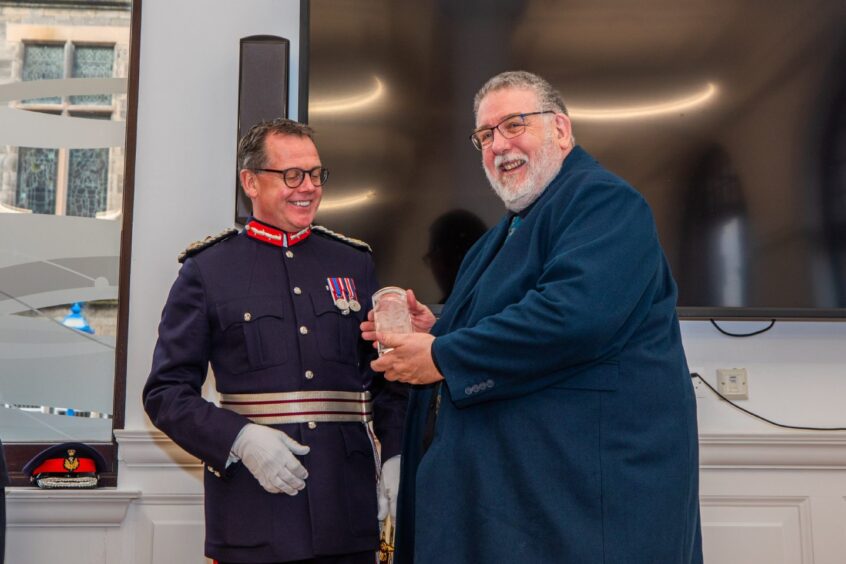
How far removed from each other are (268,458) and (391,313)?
14.8 inches

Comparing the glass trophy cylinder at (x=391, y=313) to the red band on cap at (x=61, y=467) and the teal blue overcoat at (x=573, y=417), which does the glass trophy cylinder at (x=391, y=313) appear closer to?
the teal blue overcoat at (x=573, y=417)

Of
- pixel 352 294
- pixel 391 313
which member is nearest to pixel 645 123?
pixel 352 294

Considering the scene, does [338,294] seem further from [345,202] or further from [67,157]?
[67,157]

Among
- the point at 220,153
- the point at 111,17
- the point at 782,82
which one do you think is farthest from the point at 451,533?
the point at 111,17

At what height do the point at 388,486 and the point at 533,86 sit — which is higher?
the point at 533,86

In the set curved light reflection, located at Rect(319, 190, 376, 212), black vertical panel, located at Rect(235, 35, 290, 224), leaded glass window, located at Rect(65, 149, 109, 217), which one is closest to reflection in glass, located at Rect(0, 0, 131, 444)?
leaded glass window, located at Rect(65, 149, 109, 217)

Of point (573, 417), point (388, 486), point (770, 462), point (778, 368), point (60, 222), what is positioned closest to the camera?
point (573, 417)

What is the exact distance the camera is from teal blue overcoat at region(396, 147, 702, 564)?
1512 millimetres

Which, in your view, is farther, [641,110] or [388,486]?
[641,110]

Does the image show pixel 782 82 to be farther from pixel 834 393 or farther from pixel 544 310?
pixel 544 310

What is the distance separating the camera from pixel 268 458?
5.75ft

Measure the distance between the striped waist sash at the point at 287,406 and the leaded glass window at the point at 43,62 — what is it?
70.4 inches

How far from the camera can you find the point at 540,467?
60.7 inches

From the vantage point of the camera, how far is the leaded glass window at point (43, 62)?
10.4 ft
